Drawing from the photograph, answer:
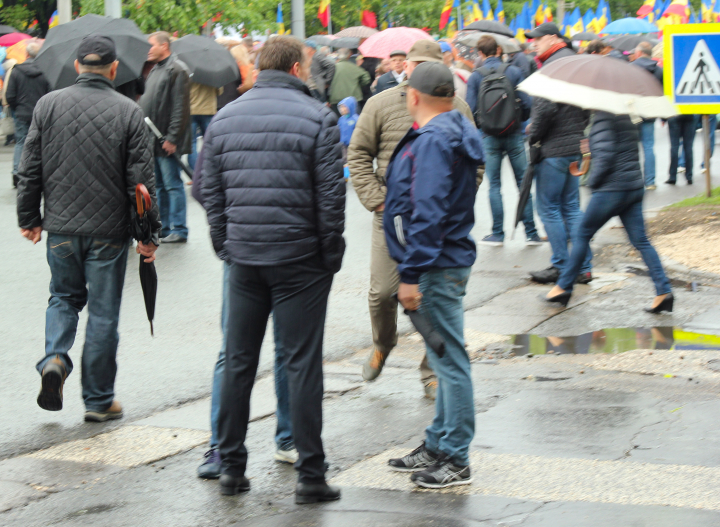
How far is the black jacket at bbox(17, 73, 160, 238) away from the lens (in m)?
5.41

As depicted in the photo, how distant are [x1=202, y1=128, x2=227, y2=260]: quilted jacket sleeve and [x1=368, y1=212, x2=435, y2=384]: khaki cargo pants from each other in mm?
1501

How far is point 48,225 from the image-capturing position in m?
5.47

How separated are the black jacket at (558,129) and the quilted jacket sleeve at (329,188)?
4.64 metres

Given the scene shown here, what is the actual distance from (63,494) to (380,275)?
2112mm

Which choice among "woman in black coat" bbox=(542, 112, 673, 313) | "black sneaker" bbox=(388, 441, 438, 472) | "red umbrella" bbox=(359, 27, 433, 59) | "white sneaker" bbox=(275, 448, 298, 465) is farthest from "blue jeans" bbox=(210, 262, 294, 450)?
"red umbrella" bbox=(359, 27, 433, 59)

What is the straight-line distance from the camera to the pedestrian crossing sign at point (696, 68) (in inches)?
404

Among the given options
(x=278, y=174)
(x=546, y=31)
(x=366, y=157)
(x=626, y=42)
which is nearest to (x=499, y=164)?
(x=546, y=31)

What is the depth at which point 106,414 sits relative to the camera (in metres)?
5.44

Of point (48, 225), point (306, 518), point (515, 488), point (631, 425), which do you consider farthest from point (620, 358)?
point (48, 225)

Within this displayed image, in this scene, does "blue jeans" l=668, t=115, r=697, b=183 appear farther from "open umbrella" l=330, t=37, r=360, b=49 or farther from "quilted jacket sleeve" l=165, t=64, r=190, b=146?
"quilted jacket sleeve" l=165, t=64, r=190, b=146

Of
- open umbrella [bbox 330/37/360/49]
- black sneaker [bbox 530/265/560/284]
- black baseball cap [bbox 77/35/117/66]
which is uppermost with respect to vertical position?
black baseball cap [bbox 77/35/117/66]

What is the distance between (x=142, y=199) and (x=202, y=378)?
1.34 meters

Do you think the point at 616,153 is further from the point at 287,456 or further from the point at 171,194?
the point at 171,194

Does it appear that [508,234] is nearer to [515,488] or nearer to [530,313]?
[530,313]
